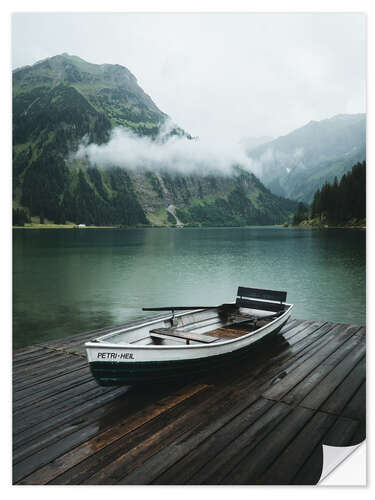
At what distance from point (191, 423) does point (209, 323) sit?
136 inches

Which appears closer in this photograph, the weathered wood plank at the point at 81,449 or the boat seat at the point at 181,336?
the weathered wood plank at the point at 81,449

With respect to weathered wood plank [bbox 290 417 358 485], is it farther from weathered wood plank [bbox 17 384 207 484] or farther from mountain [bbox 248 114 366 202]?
mountain [bbox 248 114 366 202]

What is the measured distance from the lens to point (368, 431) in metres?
4.46

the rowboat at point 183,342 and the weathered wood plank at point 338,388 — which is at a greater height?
the rowboat at point 183,342

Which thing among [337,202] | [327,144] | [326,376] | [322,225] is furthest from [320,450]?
[322,225]

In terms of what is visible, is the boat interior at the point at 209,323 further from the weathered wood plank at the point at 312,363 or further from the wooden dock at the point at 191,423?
the weathered wood plank at the point at 312,363

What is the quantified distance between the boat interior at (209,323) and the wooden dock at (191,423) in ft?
2.52

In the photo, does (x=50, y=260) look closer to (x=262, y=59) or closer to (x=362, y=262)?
(x=362, y=262)

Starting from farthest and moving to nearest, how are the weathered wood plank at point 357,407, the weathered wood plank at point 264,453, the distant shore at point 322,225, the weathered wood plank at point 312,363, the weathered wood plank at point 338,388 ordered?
the distant shore at point 322,225, the weathered wood plank at point 312,363, the weathered wood plank at point 338,388, the weathered wood plank at point 357,407, the weathered wood plank at point 264,453

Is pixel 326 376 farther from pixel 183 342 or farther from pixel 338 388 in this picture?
pixel 183 342

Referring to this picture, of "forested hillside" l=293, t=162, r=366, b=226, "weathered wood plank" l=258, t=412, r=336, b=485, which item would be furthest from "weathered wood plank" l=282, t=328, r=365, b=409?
"forested hillside" l=293, t=162, r=366, b=226

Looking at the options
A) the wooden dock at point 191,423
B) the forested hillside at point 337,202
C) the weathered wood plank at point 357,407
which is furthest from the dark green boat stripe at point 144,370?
the forested hillside at point 337,202

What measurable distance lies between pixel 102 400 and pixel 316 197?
195 feet

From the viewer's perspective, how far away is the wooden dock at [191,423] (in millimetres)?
3607
